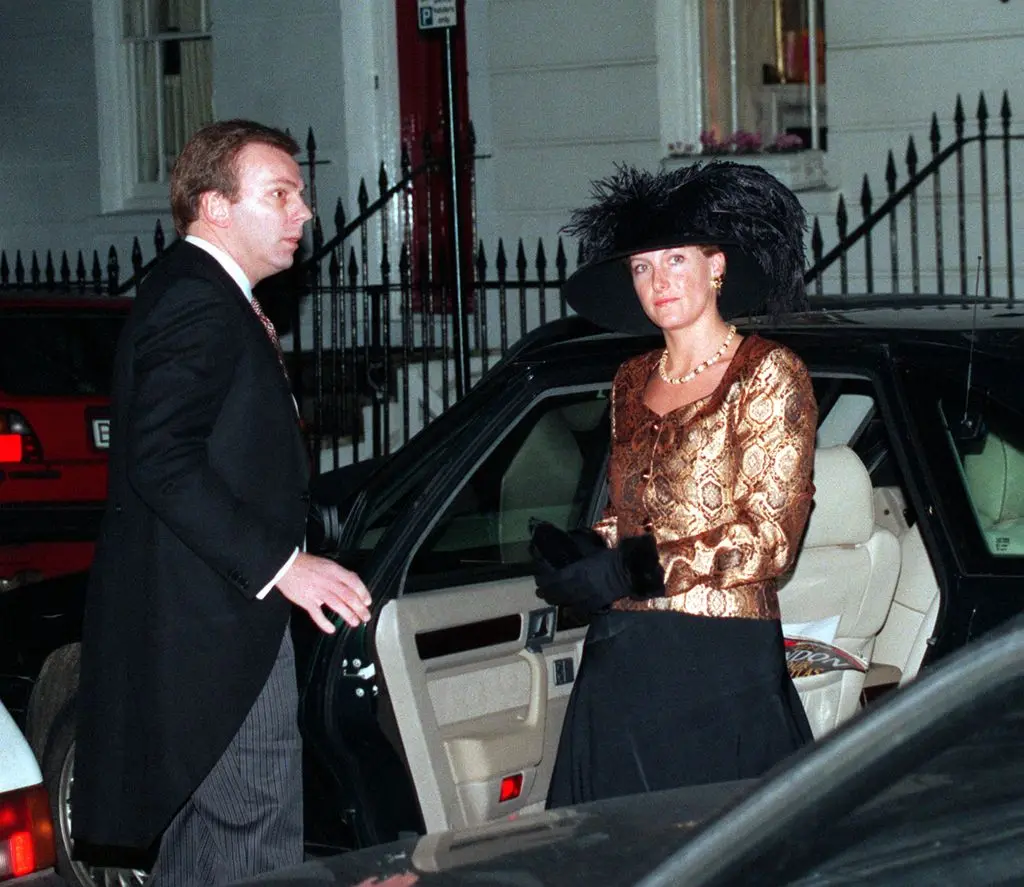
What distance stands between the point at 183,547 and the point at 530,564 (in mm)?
1050

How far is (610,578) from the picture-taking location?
348 cm


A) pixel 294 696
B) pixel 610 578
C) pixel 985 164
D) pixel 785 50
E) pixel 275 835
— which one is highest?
pixel 785 50

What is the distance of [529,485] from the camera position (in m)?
4.81

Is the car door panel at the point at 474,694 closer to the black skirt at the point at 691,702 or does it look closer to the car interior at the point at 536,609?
the car interior at the point at 536,609

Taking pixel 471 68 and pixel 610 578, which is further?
pixel 471 68

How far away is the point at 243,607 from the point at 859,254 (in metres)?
7.29

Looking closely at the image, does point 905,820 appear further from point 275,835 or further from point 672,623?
point 275,835

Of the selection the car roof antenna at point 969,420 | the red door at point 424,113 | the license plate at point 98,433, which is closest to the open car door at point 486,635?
the car roof antenna at point 969,420

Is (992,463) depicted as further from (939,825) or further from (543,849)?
(939,825)

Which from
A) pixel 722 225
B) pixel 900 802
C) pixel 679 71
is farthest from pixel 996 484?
pixel 679 71

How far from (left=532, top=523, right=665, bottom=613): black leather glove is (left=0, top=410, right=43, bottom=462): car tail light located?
562 centimetres

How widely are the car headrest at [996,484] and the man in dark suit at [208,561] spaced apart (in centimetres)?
122

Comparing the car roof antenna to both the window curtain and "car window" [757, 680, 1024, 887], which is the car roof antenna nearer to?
"car window" [757, 680, 1024, 887]

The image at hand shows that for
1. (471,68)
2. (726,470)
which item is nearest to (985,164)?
(471,68)
